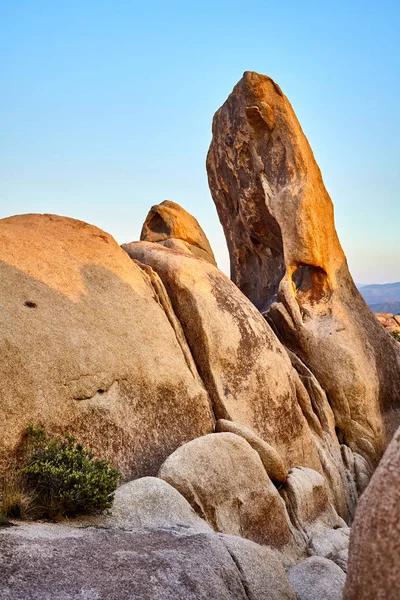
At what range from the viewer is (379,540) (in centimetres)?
565

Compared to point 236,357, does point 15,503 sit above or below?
below

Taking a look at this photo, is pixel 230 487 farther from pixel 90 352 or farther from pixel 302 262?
pixel 302 262

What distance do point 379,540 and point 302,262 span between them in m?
20.7

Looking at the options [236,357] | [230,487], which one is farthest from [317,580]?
[236,357]

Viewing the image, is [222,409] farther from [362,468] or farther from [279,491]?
[362,468]

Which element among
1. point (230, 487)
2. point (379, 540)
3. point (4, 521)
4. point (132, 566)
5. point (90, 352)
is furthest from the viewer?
point (90, 352)

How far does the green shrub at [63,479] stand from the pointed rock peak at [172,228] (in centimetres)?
1648

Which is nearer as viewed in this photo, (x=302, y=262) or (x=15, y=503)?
(x=15, y=503)

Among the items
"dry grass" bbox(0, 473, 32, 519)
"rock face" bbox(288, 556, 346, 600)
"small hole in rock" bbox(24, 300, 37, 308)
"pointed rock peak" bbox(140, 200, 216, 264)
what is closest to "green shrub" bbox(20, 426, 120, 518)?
"dry grass" bbox(0, 473, 32, 519)

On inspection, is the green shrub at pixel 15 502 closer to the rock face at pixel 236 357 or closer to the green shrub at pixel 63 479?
the green shrub at pixel 63 479

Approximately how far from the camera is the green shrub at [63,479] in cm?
1101

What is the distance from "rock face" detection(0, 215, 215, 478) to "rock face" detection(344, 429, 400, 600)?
8038mm

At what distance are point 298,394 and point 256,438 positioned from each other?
17.5ft

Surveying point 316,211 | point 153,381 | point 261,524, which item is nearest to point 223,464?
point 261,524
